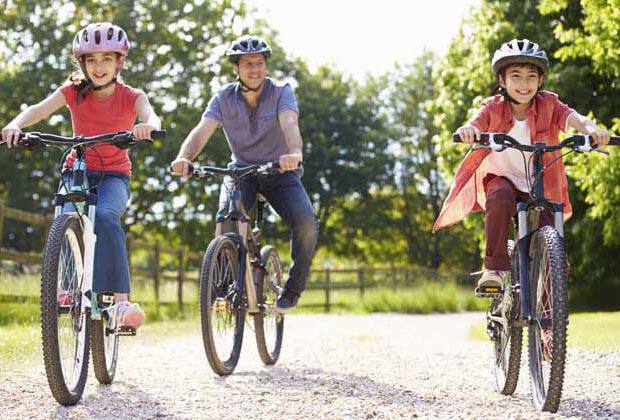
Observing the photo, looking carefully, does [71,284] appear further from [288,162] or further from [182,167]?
[288,162]

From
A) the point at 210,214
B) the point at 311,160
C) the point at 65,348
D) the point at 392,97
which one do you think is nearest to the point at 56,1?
the point at 210,214

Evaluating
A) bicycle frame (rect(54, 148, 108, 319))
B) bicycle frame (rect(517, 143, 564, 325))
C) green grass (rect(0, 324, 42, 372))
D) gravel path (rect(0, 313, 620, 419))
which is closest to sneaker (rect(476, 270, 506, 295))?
bicycle frame (rect(517, 143, 564, 325))

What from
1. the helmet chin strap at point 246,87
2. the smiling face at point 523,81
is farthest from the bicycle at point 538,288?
the helmet chin strap at point 246,87

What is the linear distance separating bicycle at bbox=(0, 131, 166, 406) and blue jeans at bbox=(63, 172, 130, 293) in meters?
0.09

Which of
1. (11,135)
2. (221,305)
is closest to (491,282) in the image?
(221,305)

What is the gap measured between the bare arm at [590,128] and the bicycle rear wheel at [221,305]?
226 centimetres

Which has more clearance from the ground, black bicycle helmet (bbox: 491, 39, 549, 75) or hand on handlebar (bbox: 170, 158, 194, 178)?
black bicycle helmet (bbox: 491, 39, 549, 75)

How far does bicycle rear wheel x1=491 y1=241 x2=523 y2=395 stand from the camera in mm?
5148

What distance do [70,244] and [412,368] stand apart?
3064 millimetres

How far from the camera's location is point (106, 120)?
570 cm

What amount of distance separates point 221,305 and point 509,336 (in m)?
1.84

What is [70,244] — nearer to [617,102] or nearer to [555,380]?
[555,380]

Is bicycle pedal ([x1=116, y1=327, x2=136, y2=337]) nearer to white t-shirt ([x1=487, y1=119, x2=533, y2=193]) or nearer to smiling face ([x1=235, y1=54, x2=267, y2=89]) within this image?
smiling face ([x1=235, y1=54, x2=267, y2=89])

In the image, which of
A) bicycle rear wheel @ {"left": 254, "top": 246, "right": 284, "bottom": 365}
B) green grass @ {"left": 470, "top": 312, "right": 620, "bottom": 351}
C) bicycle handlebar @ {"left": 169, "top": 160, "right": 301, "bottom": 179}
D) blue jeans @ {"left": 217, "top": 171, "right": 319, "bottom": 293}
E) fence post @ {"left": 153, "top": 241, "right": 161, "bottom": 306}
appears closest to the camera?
bicycle handlebar @ {"left": 169, "top": 160, "right": 301, "bottom": 179}
